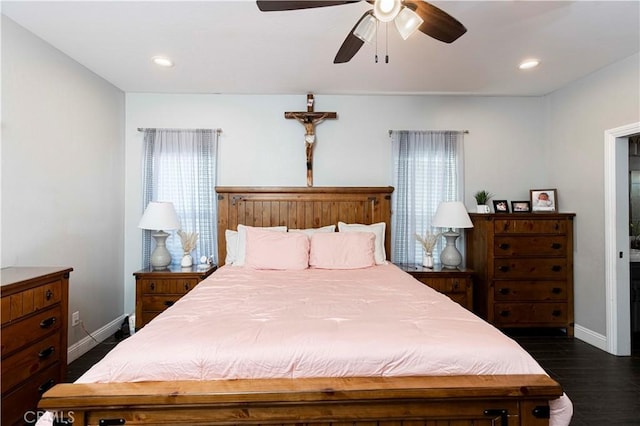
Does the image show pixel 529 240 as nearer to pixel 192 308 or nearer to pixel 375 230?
pixel 375 230

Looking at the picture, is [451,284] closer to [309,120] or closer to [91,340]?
[309,120]

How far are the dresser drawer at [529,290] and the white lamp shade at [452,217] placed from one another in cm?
71

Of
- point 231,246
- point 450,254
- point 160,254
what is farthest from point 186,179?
point 450,254

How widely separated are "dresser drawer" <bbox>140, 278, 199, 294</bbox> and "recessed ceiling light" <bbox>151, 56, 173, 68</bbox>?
6.58ft

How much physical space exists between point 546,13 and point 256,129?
275 centimetres

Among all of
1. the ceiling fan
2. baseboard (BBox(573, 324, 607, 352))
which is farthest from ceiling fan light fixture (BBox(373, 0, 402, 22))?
baseboard (BBox(573, 324, 607, 352))

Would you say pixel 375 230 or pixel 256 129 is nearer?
pixel 375 230

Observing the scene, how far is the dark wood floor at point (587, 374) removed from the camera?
206 cm

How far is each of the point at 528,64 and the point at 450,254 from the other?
1.95 metres

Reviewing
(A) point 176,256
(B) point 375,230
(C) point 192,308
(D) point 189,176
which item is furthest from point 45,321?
(B) point 375,230

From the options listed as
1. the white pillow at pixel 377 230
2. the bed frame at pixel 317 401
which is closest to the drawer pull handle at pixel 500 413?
the bed frame at pixel 317 401

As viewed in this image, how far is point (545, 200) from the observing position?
11.8ft

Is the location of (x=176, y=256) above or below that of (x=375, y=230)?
below

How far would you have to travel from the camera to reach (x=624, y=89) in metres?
2.79
